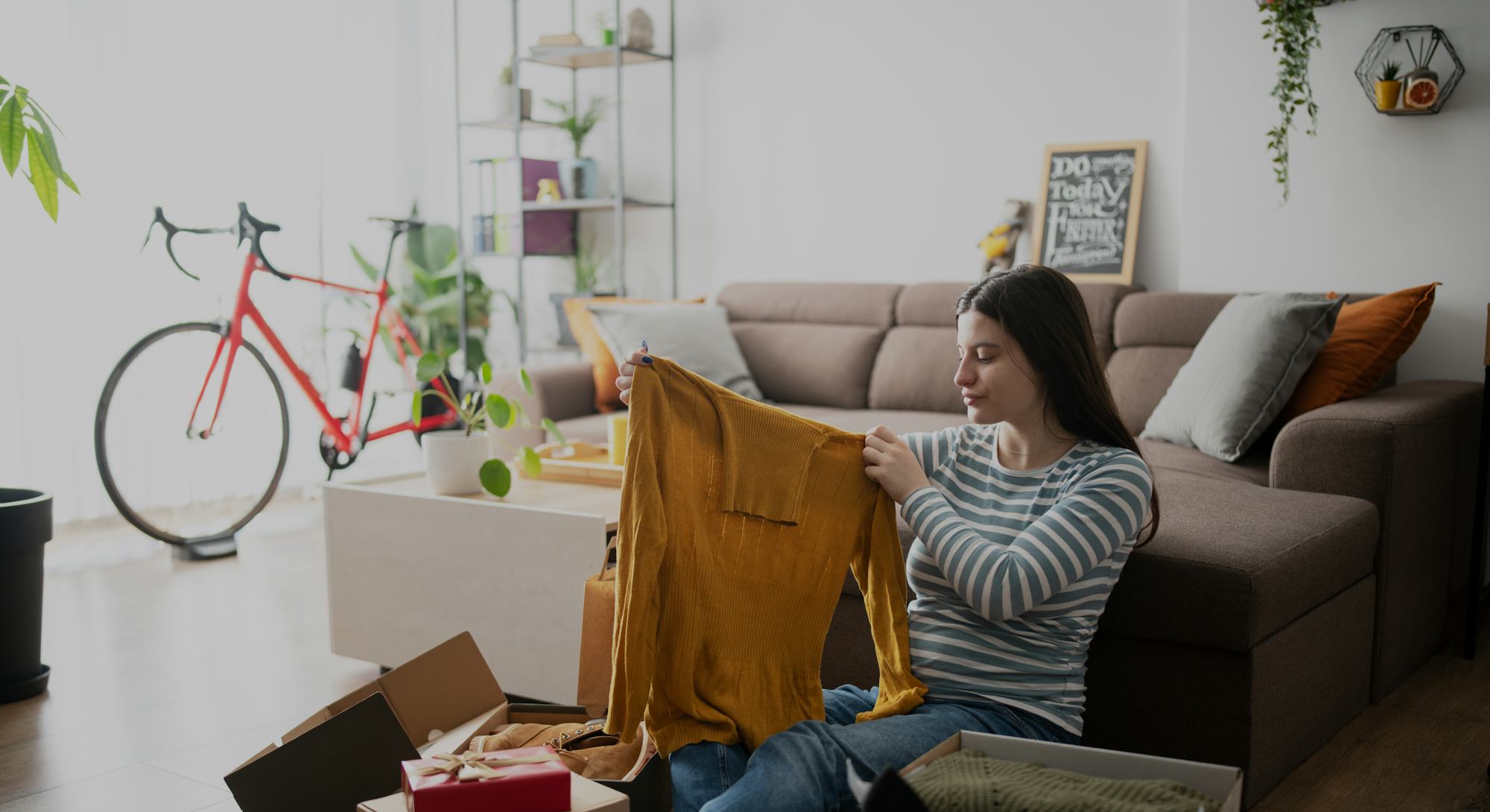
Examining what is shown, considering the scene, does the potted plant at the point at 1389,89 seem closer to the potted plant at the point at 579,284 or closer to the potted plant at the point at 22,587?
the potted plant at the point at 579,284

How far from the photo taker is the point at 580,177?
4531 mm

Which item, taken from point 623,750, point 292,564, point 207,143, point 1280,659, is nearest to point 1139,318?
point 1280,659

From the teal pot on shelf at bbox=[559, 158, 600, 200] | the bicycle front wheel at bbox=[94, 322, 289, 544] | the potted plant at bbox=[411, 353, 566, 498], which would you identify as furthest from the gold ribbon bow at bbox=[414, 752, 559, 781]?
the teal pot on shelf at bbox=[559, 158, 600, 200]

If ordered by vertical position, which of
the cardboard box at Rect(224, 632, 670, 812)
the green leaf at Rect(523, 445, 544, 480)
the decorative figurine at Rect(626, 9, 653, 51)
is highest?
the decorative figurine at Rect(626, 9, 653, 51)

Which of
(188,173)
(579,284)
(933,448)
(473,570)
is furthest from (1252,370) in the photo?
(188,173)

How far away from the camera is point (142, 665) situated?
271cm

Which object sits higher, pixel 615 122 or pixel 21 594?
pixel 615 122

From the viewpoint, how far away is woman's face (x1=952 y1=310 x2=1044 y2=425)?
157 centimetres

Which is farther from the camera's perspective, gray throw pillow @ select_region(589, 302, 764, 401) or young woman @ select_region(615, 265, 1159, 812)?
gray throw pillow @ select_region(589, 302, 764, 401)

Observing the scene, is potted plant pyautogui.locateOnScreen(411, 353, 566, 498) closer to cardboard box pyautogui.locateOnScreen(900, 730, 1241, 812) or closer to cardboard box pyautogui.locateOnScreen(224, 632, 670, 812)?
cardboard box pyautogui.locateOnScreen(224, 632, 670, 812)

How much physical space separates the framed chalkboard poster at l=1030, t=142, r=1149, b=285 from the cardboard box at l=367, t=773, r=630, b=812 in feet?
7.78

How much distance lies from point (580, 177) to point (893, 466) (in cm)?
320

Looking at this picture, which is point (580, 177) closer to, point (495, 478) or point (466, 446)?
point (466, 446)

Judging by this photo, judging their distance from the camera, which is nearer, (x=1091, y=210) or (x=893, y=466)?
(x=893, y=466)
